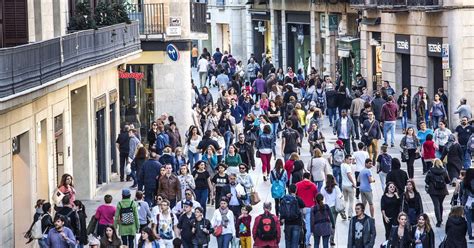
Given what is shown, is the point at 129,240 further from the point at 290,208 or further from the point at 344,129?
the point at 344,129

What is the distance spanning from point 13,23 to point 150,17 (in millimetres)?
15535

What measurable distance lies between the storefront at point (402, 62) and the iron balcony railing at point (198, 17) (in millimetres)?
7806

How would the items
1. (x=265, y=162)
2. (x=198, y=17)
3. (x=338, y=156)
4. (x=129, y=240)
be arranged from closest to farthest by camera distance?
(x=129, y=240) < (x=338, y=156) < (x=265, y=162) < (x=198, y=17)

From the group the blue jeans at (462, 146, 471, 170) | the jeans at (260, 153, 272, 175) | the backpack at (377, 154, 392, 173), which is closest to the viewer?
the backpack at (377, 154, 392, 173)

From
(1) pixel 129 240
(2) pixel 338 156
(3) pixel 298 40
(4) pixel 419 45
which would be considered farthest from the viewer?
(3) pixel 298 40

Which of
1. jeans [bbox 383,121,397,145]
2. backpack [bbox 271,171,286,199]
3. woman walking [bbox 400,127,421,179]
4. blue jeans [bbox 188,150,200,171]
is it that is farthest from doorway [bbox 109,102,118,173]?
backpack [bbox 271,171,286,199]

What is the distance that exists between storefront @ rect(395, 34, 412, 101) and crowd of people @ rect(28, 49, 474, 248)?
9.86 metres

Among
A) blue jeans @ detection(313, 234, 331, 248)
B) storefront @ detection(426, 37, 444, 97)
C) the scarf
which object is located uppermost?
storefront @ detection(426, 37, 444, 97)

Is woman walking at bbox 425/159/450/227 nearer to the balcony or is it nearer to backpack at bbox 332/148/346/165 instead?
backpack at bbox 332/148/346/165

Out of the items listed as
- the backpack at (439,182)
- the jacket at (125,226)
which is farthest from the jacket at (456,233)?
the jacket at (125,226)

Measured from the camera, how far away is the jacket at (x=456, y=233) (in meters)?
26.0

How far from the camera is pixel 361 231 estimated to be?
2642cm

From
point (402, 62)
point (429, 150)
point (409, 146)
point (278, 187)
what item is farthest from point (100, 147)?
point (402, 62)

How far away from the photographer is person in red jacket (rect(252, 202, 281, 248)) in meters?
26.7
